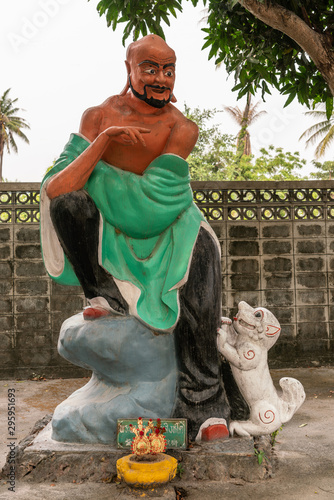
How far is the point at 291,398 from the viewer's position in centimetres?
339

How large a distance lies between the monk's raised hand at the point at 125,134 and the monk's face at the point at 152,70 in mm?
316

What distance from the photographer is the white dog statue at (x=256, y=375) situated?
3.31 m

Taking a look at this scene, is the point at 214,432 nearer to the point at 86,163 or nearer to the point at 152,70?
the point at 86,163

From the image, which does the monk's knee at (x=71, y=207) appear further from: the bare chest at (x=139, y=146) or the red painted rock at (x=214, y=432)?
the red painted rock at (x=214, y=432)

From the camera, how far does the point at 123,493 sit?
2.79 m

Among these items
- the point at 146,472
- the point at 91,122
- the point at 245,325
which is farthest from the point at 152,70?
the point at 146,472

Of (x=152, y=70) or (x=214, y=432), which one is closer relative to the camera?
(x=214, y=432)

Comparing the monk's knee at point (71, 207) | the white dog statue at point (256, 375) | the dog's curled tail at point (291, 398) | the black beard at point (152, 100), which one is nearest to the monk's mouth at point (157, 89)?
the black beard at point (152, 100)

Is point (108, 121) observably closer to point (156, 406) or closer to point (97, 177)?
point (97, 177)

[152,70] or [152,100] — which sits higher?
[152,70]

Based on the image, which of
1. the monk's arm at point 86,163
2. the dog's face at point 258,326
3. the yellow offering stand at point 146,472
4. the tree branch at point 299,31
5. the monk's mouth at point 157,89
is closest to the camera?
the yellow offering stand at point 146,472

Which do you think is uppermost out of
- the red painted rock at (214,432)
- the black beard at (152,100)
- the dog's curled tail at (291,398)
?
the black beard at (152,100)

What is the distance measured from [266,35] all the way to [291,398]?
3.39 m

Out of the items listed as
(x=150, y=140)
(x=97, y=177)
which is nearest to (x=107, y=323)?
(x=97, y=177)
